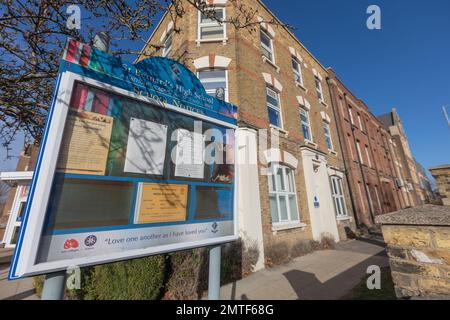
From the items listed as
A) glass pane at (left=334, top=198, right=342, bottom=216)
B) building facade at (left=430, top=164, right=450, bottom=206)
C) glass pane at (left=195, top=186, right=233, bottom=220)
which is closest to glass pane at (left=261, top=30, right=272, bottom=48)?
building facade at (left=430, top=164, right=450, bottom=206)

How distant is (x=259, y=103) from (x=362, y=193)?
10.6 metres

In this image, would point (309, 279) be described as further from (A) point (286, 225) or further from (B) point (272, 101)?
(B) point (272, 101)

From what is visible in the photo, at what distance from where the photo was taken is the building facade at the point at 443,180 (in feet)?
A: 13.8

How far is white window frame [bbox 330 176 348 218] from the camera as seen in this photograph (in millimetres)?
11148

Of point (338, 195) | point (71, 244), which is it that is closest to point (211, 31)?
point (71, 244)

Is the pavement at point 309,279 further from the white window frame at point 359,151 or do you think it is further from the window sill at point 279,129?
the white window frame at point 359,151

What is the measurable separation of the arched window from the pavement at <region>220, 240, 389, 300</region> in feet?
12.5

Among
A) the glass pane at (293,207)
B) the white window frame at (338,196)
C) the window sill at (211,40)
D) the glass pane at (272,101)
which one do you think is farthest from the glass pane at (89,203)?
the white window frame at (338,196)

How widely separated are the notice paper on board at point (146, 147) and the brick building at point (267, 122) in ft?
14.3

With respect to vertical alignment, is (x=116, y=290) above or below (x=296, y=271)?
above

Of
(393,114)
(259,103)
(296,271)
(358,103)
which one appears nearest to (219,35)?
(259,103)

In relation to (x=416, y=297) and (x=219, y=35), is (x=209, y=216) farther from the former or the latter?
(x=219, y=35)

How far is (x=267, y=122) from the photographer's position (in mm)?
8141

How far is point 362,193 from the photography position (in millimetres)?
13570
